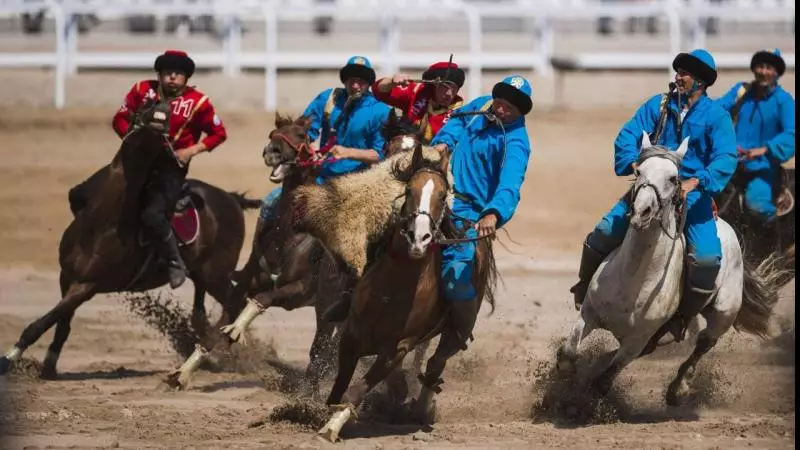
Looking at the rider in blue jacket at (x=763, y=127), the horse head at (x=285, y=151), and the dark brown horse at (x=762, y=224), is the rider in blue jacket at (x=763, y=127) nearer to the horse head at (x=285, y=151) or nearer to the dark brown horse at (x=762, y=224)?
the dark brown horse at (x=762, y=224)

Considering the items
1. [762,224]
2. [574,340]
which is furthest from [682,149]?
[762,224]

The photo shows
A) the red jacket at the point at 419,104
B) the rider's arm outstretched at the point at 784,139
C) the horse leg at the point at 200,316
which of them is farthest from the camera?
the rider's arm outstretched at the point at 784,139

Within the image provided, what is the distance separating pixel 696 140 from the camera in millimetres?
8789

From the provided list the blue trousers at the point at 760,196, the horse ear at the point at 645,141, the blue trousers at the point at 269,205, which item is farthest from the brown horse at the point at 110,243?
the blue trousers at the point at 760,196

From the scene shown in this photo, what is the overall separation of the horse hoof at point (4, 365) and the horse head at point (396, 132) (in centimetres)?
302

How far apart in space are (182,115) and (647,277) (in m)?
3.84

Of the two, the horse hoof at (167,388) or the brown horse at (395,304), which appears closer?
the brown horse at (395,304)

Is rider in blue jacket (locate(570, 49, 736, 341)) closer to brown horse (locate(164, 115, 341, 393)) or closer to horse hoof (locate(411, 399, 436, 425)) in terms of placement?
horse hoof (locate(411, 399, 436, 425))

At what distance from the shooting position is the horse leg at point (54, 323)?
32.6 ft

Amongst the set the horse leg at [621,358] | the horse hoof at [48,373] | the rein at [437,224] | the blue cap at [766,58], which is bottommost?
the horse hoof at [48,373]

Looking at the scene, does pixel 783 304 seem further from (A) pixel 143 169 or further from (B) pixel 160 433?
(B) pixel 160 433

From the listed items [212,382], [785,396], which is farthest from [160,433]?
[785,396]

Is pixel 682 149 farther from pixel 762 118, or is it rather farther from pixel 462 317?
pixel 762 118

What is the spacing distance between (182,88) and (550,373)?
347 centimetres
